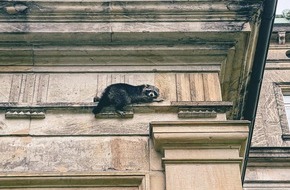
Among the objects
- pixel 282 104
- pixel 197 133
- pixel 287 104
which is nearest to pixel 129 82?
pixel 197 133

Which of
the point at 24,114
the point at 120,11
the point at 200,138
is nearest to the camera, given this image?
the point at 200,138

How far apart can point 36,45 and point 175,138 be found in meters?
2.23

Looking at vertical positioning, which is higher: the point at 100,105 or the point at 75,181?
the point at 100,105

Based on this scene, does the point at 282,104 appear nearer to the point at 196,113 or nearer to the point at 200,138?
the point at 196,113

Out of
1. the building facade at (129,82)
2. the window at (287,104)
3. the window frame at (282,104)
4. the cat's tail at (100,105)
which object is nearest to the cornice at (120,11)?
the building facade at (129,82)

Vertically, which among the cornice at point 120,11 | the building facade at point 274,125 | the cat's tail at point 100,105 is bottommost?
the cat's tail at point 100,105

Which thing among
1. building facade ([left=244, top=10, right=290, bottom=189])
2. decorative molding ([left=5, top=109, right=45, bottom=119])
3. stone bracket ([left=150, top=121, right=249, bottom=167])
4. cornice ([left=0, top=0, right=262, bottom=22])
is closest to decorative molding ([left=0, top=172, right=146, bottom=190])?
stone bracket ([left=150, top=121, right=249, bottom=167])

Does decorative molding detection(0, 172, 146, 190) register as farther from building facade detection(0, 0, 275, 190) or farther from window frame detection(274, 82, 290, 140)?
window frame detection(274, 82, 290, 140)

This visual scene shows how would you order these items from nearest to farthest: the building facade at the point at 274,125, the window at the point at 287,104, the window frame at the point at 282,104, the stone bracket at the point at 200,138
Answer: the stone bracket at the point at 200,138 < the building facade at the point at 274,125 < the window frame at the point at 282,104 < the window at the point at 287,104

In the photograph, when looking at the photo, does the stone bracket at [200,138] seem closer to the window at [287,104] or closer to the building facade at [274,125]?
the building facade at [274,125]

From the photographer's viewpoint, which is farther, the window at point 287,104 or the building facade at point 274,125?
the window at point 287,104

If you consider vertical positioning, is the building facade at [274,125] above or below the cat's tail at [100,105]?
above

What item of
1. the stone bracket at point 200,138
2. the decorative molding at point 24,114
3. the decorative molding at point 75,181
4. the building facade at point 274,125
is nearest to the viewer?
the decorative molding at point 75,181

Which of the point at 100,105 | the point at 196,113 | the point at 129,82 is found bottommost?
the point at 196,113
